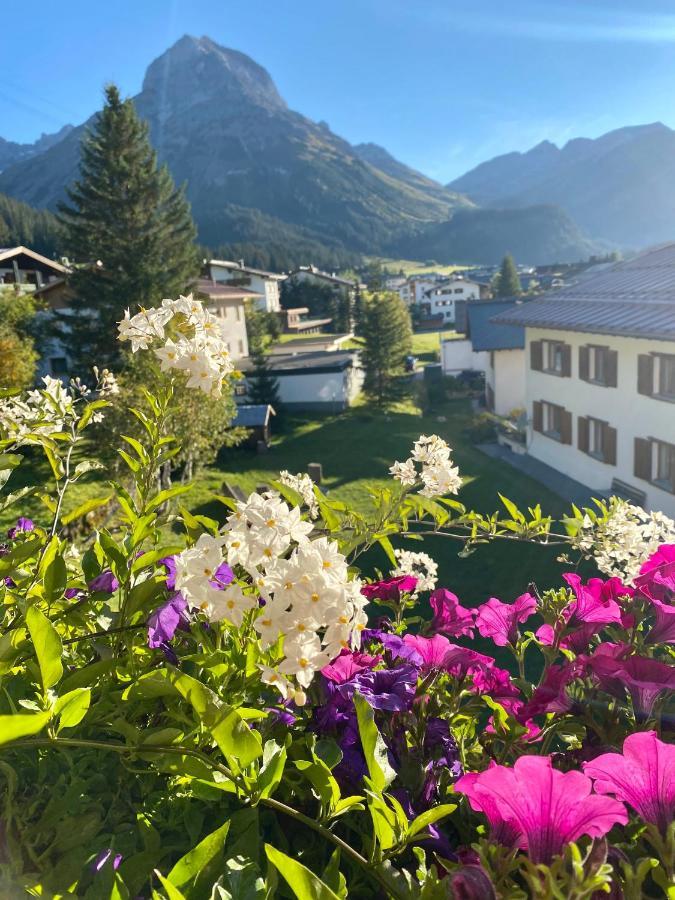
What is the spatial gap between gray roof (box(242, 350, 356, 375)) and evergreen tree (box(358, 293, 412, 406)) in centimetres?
119

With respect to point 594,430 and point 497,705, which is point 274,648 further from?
Answer: point 594,430

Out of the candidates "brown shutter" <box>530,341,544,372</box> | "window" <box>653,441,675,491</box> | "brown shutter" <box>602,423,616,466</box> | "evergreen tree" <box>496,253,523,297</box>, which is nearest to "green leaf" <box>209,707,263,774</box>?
"window" <box>653,441,675,491</box>

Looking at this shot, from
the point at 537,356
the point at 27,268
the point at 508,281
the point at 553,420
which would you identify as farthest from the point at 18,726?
the point at 508,281

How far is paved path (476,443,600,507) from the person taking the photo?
16.0m

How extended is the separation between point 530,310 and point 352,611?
19.2 m

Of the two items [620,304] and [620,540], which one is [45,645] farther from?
[620,304]

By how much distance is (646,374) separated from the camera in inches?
532

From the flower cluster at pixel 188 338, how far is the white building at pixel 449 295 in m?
87.9

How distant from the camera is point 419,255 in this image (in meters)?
196

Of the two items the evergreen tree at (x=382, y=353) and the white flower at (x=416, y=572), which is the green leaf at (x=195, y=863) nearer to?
the white flower at (x=416, y=572)

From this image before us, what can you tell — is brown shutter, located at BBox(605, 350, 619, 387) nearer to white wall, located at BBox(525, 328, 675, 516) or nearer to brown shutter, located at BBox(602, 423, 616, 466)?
white wall, located at BBox(525, 328, 675, 516)

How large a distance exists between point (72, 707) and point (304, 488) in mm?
939

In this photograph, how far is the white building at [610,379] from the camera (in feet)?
43.6

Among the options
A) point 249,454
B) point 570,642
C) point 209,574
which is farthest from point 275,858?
point 249,454
